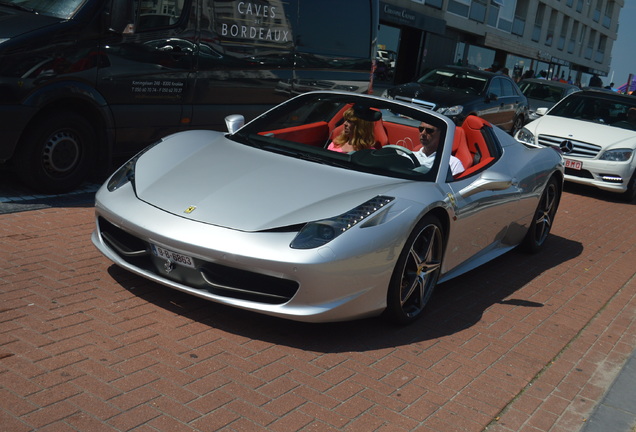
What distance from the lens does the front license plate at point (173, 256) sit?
4125mm

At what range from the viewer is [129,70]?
7.19 m

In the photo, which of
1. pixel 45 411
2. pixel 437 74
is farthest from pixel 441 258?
pixel 437 74

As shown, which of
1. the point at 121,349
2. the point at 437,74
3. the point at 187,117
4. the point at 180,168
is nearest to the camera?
the point at 121,349

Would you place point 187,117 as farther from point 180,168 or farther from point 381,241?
point 381,241

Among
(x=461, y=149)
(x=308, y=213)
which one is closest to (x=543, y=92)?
(x=461, y=149)

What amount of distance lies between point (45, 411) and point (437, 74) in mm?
13488

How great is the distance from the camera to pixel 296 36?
8.98m

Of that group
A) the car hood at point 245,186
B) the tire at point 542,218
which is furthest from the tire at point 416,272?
the tire at point 542,218

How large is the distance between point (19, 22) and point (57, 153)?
1.15 m

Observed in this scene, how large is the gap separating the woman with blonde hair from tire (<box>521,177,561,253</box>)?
203 centimetres

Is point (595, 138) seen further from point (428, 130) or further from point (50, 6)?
point (50, 6)

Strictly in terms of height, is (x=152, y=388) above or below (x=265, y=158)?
below

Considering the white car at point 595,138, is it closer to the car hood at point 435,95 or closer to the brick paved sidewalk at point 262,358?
the car hood at point 435,95

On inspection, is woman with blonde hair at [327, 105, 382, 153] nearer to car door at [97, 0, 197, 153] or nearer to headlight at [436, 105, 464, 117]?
car door at [97, 0, 197, 153]
